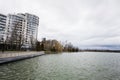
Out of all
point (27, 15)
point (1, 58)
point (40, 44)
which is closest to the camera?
point (1, 58)

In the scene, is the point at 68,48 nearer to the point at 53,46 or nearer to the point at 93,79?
the point at 53,46

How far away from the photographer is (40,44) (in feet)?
323

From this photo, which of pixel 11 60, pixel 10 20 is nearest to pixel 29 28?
pixel 10 20

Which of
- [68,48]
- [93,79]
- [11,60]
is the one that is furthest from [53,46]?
[93,79]

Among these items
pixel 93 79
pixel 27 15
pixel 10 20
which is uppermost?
pixel 27 15

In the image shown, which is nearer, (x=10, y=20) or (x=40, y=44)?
(x=40, y=44)

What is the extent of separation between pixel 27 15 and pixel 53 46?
5200 cm

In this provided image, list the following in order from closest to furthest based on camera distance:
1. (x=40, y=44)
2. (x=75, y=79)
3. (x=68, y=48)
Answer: (x=75, y=79) < (x=40, y=44) < (x=68, y=48)

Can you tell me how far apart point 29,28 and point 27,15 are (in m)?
14.3

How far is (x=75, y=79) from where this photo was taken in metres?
14.8

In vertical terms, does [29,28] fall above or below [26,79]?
above

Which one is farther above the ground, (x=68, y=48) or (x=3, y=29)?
(x=3, y=29)

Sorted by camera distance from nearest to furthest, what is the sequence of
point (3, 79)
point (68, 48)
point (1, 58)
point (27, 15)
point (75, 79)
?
1. point (3, 79)
2. point (75, 79)
3. point (1, 58)
4. point (27, 15)
5. point (68, 48)

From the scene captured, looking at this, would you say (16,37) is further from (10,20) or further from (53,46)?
(10,20)
